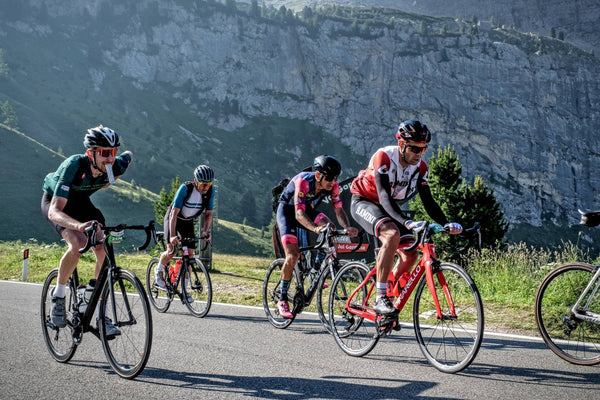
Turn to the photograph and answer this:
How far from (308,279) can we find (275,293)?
0.71 metres

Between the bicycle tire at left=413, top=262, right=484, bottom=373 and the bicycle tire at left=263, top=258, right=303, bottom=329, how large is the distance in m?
2.24

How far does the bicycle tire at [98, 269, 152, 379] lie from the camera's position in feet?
14.7

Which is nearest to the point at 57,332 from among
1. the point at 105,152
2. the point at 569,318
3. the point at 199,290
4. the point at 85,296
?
the point at 85,296

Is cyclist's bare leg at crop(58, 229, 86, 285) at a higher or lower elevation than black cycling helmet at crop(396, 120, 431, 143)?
lower

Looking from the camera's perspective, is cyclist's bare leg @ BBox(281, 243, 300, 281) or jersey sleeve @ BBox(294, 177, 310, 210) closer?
jersey sleeve @ BBox(294, 177, 310, 210)

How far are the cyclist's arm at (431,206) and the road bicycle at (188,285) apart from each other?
3953 mm

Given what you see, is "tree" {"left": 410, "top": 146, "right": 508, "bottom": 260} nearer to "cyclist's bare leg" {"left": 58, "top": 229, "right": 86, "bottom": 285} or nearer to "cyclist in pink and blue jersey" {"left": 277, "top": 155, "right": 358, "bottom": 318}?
"cyclist in pink and blue jersey" {"left": 277, "top": 155, "right": 358, "bottom": 318}

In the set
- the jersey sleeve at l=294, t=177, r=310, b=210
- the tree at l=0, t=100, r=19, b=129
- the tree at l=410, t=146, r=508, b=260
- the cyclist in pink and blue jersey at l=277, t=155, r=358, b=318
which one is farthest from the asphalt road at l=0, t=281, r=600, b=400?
the tree at l=0, t=100, r=19, b=129

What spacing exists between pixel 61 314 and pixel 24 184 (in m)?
121

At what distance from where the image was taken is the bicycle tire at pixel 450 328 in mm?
4637

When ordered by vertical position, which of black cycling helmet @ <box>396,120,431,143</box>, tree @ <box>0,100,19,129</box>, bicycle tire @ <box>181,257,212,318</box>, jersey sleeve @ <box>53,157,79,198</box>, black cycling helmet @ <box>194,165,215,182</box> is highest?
tree @ <box>0,100,19,129</box>

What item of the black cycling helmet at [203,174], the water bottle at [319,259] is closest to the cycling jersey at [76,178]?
the water bottle at [319,259]

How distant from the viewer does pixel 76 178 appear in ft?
17.0

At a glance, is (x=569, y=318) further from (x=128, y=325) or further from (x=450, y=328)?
(x=128, y=325)
